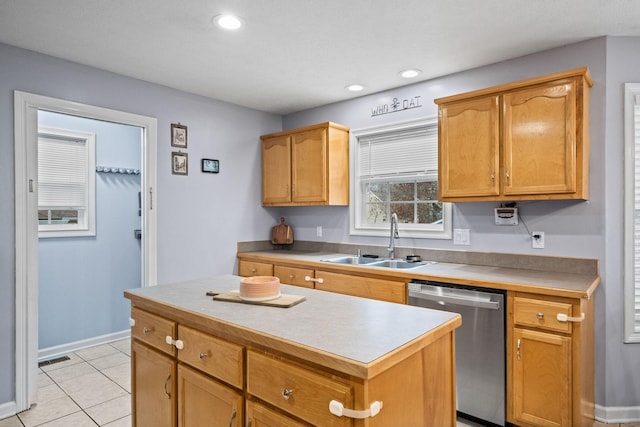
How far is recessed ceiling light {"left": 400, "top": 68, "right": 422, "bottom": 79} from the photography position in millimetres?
3082

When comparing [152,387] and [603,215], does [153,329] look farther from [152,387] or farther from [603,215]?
[603,215]

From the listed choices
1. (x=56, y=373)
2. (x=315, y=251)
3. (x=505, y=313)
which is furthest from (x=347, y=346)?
(x=56, y=373)

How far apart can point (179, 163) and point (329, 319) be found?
268 centimetres

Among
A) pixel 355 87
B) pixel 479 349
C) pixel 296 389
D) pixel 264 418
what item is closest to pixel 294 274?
pixel 479 349

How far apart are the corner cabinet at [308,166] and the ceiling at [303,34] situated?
62 cm

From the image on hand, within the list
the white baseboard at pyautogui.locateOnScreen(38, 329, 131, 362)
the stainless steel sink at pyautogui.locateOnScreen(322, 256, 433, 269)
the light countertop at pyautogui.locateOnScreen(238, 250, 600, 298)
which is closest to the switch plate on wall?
the light countertop at pyautogui.locateOnScreen(238, 250, 600, 298)

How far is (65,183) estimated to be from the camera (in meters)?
3.82

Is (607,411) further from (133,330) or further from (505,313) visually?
(133,330)

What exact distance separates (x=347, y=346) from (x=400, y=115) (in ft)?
9.08

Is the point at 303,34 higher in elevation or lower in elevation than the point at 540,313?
higher

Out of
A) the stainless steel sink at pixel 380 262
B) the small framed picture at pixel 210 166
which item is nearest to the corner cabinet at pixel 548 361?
the stainless steel sink at pixel 380 262

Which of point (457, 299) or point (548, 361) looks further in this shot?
point (457, 299)

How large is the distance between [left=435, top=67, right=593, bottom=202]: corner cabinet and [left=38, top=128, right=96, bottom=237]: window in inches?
135

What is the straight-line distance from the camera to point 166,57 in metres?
2.85
